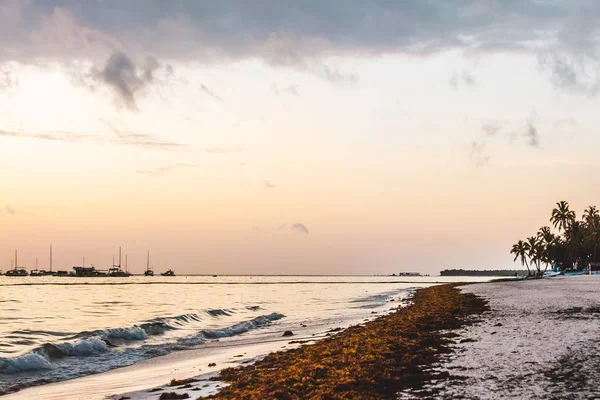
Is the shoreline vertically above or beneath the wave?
above

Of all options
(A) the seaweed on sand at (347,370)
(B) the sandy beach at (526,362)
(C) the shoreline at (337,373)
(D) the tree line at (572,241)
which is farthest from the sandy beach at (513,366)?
(D) the tree line at (572,241)

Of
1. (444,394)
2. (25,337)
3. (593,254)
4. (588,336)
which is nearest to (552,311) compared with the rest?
(588,336)

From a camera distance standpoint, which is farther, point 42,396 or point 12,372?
point 12,372

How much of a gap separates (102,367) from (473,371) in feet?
49.3

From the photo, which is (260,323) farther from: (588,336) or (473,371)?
(473,371)

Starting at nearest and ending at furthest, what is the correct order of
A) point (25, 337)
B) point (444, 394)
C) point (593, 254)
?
point (444, 394) < point (25, 337) < point (593, 254)

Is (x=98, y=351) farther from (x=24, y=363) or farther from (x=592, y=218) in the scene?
(x=592, y=218)

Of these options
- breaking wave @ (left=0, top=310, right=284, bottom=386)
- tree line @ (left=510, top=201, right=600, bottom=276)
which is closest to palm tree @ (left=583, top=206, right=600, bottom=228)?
tree line @ (left=510, top=201, right=600, bottom=276)

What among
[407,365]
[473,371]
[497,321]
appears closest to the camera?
[473,371]

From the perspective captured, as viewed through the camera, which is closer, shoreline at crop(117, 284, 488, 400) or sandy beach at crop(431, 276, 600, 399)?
sandy beach at crop(431, 276, 600, 399)

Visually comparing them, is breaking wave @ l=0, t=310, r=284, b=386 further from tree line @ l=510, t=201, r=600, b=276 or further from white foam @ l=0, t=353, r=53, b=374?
tree line @ l=510, t=201, r=600, b=276

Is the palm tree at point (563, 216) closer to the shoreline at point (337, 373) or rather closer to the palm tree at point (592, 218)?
the palm tree at point (592, 218)

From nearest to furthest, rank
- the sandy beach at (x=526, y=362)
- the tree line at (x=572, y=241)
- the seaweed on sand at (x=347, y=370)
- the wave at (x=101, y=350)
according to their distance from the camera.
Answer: the sandy beach at (x=526, y=362), the seaweed on sand at (x=347, y=370), the wave at (x=101, y=350), the tree line at (x=572, y=241)

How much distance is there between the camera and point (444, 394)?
10.5 m
